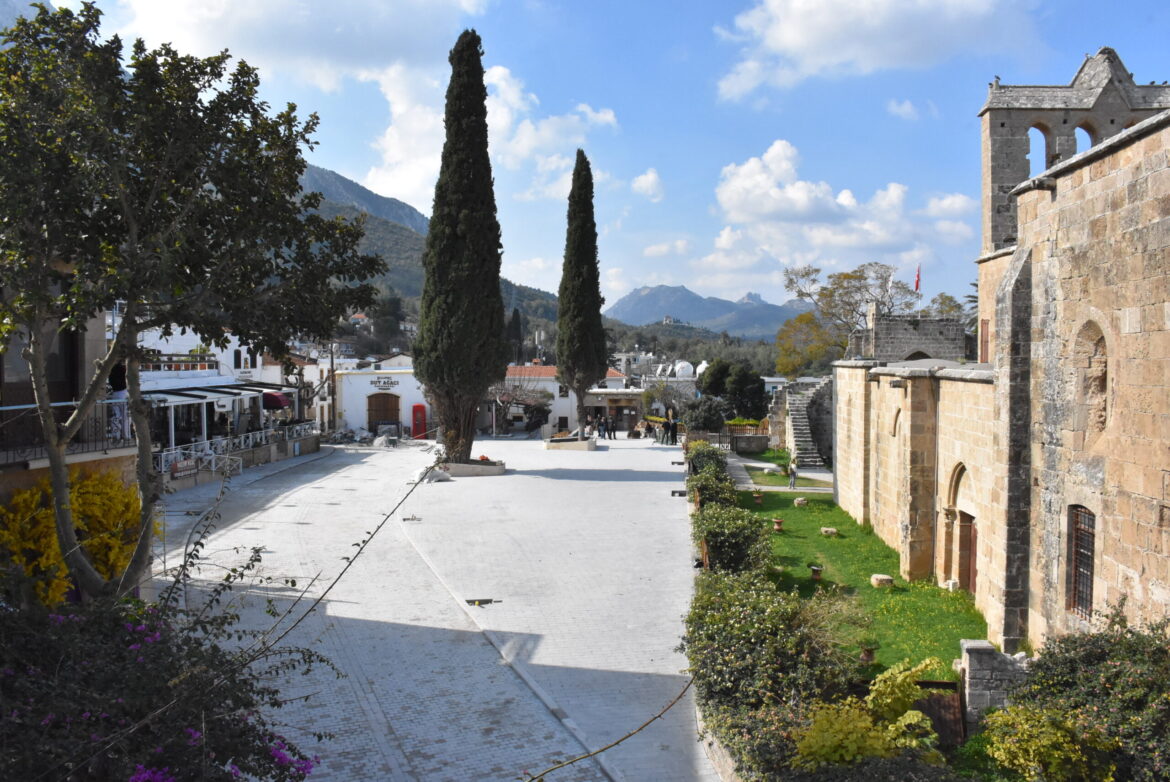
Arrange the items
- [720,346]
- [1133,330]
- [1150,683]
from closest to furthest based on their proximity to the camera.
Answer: [1150,683] < [1133,330] < [720,346]

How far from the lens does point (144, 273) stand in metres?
6.30

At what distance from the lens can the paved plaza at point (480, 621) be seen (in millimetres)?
7402

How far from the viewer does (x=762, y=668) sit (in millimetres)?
7102

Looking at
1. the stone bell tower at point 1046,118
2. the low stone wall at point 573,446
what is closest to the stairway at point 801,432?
the low stone wall at point 573,446

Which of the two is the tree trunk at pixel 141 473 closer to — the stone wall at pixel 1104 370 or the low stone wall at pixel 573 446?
the stone wall at pixel 1104 370

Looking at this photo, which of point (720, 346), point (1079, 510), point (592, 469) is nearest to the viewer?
point (1079, 510)

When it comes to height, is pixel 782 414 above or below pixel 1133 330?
below

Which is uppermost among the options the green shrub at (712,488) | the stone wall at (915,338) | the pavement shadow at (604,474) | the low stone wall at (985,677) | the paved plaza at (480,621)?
the stone wall at (915,338)

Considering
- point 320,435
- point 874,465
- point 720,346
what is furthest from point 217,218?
point 720,346

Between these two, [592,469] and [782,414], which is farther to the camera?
[782,414]

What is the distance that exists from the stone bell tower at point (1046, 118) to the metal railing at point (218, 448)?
59.7 feet

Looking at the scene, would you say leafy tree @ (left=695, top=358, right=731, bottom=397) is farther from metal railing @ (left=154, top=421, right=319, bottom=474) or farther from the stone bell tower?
the stone bell tower

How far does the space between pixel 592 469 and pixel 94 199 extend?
2122cm

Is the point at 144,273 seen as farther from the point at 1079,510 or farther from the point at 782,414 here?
the point at 782,414
